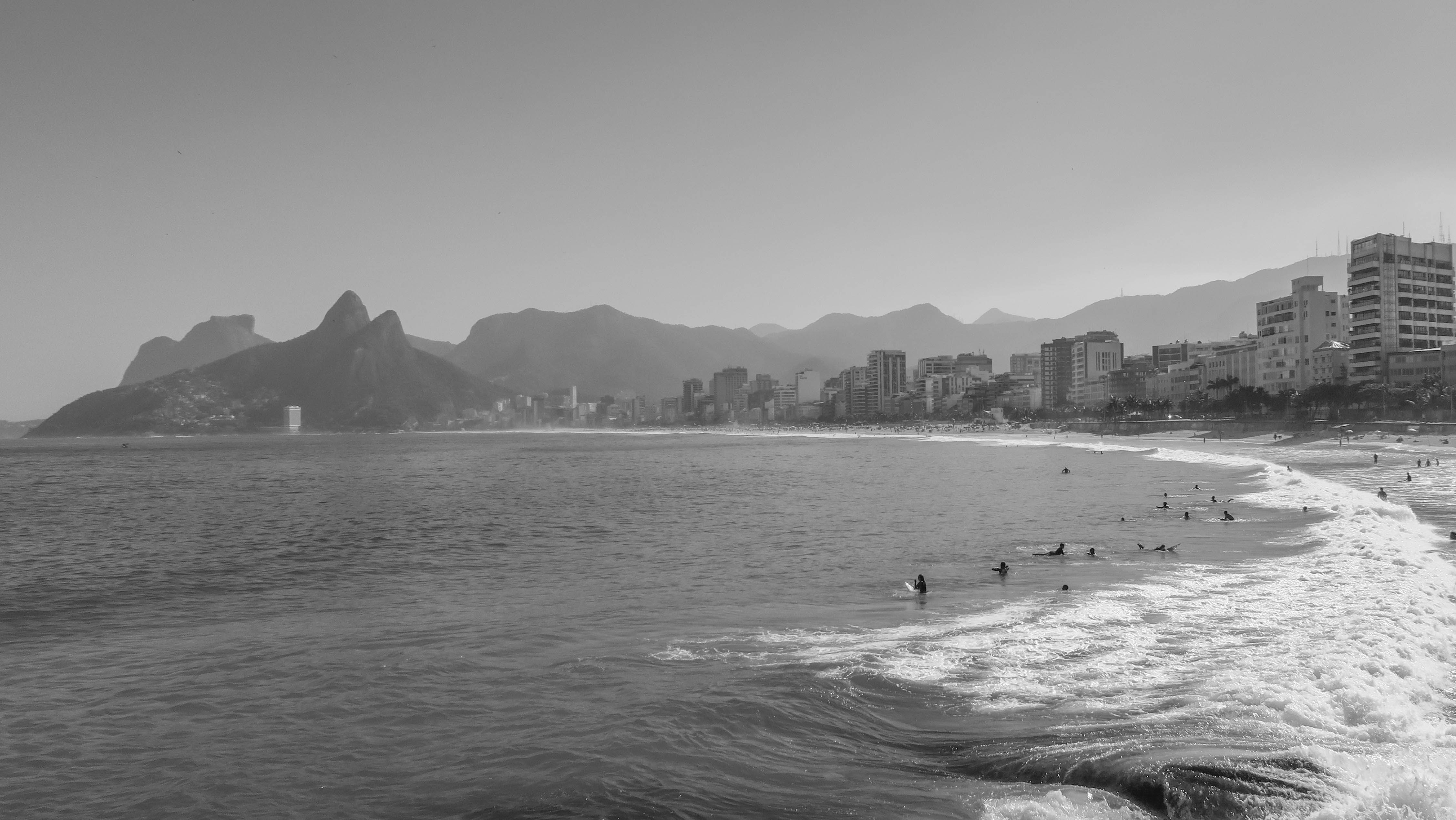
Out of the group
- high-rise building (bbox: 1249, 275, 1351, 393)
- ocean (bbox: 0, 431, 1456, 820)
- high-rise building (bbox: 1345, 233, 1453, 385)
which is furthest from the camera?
high-rise building (bbox: 1249, 275, 1351, 393)

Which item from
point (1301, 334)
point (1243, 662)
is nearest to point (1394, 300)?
point (1301, 334)

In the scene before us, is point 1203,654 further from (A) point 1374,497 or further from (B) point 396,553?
(A) point 1374,497

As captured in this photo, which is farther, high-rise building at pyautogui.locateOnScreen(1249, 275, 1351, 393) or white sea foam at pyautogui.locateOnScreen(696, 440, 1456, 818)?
high-rise building at pyautogui.locateOnScreen(1249, 275, 1351, 393)

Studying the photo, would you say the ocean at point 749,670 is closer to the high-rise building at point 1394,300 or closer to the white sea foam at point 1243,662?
the white sea foam at point 1243,662

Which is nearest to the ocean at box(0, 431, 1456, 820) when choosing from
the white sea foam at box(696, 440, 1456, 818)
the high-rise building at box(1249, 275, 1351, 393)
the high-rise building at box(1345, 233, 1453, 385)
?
the white sea foam at box(696, 440, 1456, 818)

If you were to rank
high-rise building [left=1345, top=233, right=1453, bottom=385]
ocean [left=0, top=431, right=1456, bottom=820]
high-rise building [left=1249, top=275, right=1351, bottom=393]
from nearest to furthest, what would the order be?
ocean [left=0, top=431, right=1456, bottom=820]
high-rise building [left=1345, top=233, right=1453, bottom=385]
high-rise building [left=1249, top=275, right=1351, bottom=393]

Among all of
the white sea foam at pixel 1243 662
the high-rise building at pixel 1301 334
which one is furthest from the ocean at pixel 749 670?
the high-rise building at pixel 1301 334

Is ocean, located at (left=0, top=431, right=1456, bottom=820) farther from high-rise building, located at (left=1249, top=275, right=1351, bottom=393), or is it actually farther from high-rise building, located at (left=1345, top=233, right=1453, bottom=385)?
high-rise building, located at (left=1249, top=275, right=1351, bottom=393)
